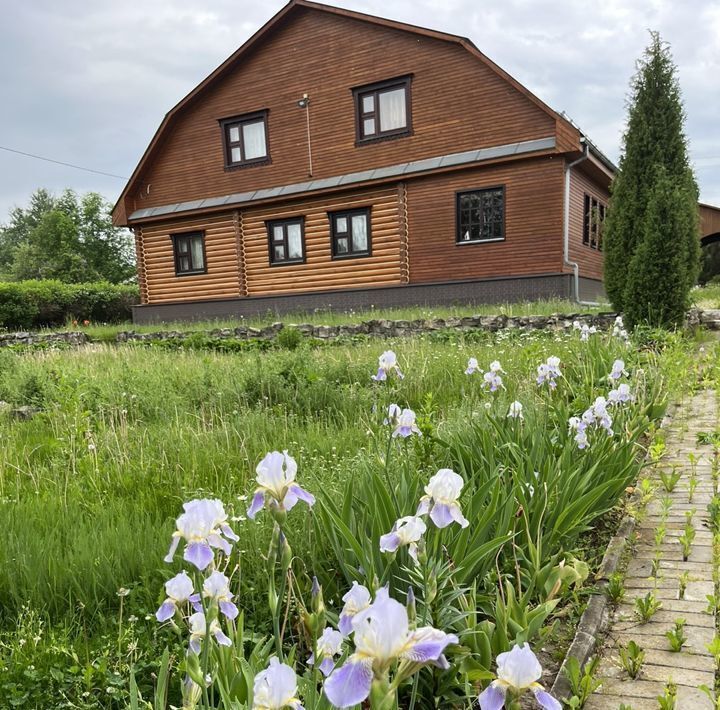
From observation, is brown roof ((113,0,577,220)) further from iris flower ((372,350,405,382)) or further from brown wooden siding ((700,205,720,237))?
brown wooden siding ((700,205,720,237))

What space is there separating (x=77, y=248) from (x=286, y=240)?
38.6 metres

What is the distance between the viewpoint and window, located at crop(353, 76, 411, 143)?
1580 centimetres

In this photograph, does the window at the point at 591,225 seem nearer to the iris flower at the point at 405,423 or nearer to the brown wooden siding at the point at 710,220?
the iris flower at the point at 405,423

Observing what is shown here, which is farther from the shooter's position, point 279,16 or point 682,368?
point 279,16

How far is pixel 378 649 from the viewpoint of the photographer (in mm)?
706

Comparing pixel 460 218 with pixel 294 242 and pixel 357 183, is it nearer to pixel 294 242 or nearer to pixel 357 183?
pixel 357 183

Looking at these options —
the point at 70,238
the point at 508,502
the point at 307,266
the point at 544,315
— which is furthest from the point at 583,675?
the point at 70,238

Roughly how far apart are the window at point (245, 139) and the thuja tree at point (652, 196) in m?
12.1

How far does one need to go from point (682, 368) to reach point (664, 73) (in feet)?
19.4

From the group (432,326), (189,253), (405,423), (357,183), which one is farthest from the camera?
(189,253)

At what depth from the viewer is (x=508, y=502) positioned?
2201 millimetres

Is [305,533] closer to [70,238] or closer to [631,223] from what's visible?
[631,223]

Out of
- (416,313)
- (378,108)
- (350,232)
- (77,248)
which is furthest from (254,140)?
(77,248)

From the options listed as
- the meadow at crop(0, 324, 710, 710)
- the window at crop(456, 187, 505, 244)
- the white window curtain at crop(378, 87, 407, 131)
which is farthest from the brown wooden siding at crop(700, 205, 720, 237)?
the meadow at crop(0, 324, 710, 710)
